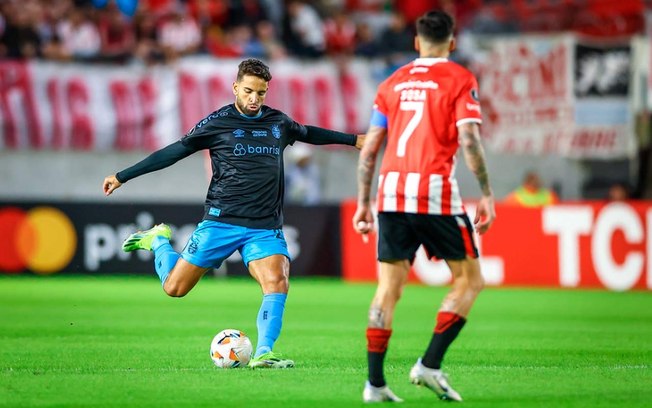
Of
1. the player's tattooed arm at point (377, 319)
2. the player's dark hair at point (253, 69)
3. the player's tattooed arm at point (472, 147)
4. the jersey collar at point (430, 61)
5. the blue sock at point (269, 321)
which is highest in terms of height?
the player's dark hair at point (253, 69)

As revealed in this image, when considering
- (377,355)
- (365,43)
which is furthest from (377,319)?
(365,43)

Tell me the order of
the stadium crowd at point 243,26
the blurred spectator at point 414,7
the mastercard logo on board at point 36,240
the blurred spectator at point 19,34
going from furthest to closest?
the blurred spectator at point 414,7 < the stadium crowd at point 243,26 < the blurred spectator at point 19,34 < the mastercard logo on board at point 36,240

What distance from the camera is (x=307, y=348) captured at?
34.3 feet

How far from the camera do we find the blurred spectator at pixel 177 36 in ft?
70.9

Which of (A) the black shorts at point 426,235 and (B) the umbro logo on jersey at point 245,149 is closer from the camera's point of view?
(A) the black shorts at point 426,235

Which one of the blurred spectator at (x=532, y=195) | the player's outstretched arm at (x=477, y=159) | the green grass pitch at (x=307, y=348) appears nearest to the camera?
the player's outstretched arm at (x=477, y=159)

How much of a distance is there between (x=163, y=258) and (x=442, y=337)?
323 centimetres

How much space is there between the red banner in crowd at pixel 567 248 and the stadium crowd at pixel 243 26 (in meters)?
4.67

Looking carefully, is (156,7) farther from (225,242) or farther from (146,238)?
(225,242)

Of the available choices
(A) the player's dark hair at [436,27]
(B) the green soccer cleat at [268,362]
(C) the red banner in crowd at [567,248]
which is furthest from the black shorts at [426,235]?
(C) the red banner in crowd at [567,248]

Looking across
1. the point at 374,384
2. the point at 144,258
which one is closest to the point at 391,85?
the point at 374,384

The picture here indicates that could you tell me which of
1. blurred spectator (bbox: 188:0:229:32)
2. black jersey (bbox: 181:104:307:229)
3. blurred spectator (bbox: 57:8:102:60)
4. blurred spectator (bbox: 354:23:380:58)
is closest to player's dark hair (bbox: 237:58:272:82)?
black jersey (bbox: 181:104:307:229)

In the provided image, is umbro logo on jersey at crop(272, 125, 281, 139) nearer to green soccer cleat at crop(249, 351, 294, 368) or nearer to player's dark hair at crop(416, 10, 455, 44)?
green soccer cleat at crop(249, 351, 294, 368)

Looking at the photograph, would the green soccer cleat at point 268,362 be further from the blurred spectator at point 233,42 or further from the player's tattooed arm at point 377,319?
the blurred spectator at point 233,42
